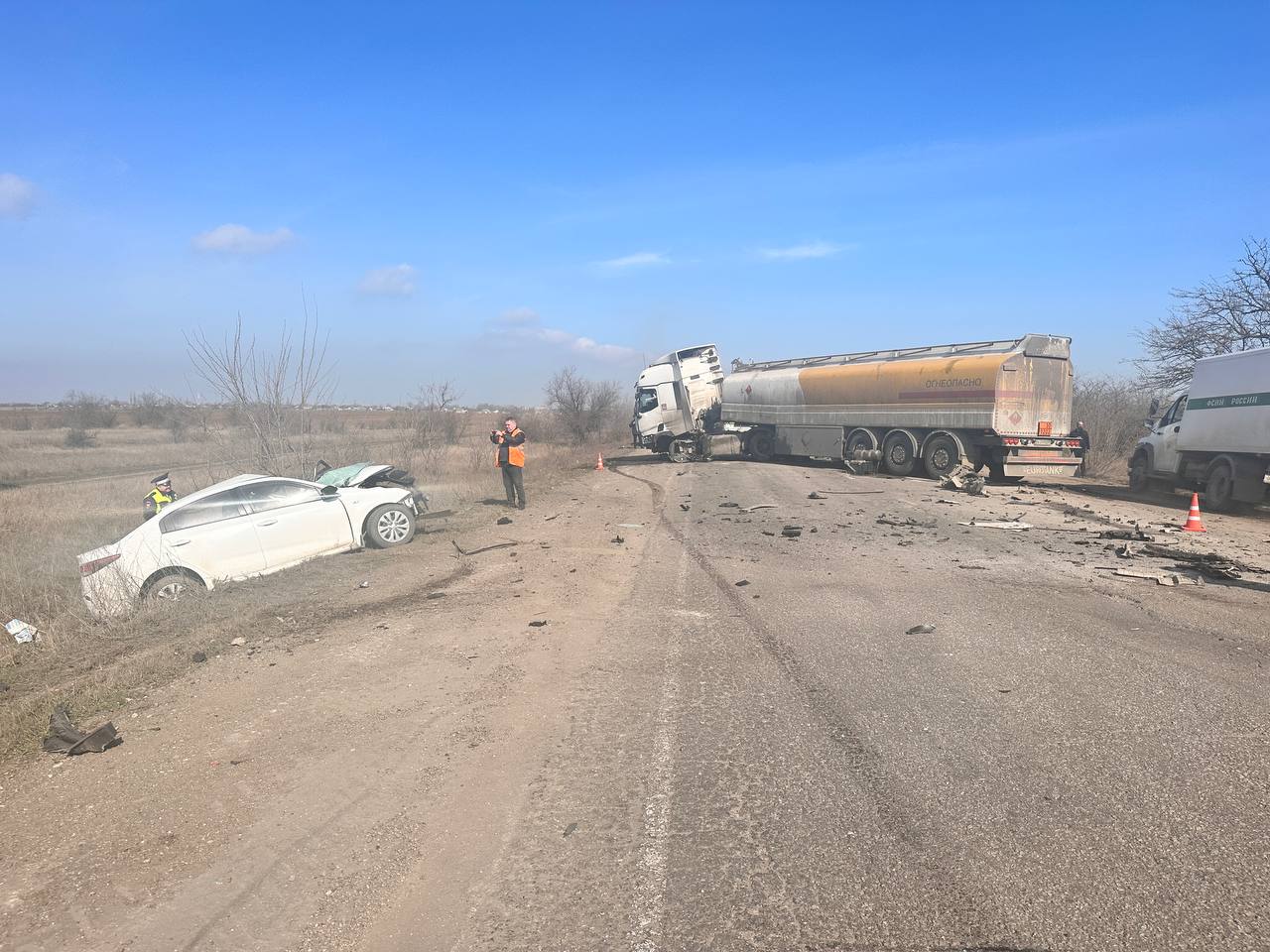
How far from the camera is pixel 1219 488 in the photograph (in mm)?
15391

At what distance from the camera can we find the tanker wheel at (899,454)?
869 inches

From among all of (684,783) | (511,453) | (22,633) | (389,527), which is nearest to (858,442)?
(511,453)

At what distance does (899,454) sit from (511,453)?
11888 millimetres

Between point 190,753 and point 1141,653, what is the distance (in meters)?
6.56

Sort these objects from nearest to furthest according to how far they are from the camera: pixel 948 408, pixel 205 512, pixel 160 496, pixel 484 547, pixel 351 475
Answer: pixel 205 512 → pixel 484 547 → pixel 160 496 → pixel 351 475 → pixel 948 408

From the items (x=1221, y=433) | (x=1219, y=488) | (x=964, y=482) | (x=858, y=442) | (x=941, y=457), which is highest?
(x=1221, y=433)

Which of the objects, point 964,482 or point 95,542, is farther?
point 964,482

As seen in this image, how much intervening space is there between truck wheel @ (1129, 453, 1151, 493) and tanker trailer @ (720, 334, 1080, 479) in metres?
1.79

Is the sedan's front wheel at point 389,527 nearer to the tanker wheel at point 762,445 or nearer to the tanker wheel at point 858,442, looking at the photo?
the tanker wheel at point 858,442

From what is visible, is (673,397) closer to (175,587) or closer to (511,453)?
(511,453)

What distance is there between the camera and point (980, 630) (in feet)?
22.5

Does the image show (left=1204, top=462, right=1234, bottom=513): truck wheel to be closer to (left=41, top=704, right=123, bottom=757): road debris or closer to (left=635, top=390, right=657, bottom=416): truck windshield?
(left=41, top=704, right=123, bottom=757): road debris

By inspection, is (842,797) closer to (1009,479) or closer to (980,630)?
(980,630)

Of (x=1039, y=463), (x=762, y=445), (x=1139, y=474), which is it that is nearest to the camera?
(x=1139, y=474)
